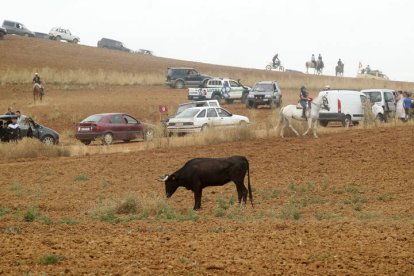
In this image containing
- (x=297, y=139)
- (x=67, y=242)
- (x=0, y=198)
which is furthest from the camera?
(x=297, y=139)

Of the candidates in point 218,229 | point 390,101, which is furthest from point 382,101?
point 218,229

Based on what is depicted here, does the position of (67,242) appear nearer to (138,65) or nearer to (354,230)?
(354,230)

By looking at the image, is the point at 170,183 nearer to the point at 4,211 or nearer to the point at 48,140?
the point at 4,211

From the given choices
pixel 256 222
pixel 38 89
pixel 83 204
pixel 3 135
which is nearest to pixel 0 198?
pixel 83 204

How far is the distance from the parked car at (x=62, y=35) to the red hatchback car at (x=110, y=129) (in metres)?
63.9

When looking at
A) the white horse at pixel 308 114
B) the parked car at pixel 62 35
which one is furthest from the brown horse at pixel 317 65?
the white horse at pixel 308 114

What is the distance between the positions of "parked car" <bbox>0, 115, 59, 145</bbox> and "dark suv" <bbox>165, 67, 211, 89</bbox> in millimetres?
31425

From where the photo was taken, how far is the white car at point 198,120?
3825 cm

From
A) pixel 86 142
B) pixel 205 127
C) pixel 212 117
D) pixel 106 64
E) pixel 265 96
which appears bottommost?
pixel 86 142

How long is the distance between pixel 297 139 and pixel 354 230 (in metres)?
19.2

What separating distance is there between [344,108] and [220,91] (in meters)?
18.8

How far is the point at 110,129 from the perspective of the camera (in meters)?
37.9

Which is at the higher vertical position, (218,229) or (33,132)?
(33,132)

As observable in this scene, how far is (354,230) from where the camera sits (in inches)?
560
